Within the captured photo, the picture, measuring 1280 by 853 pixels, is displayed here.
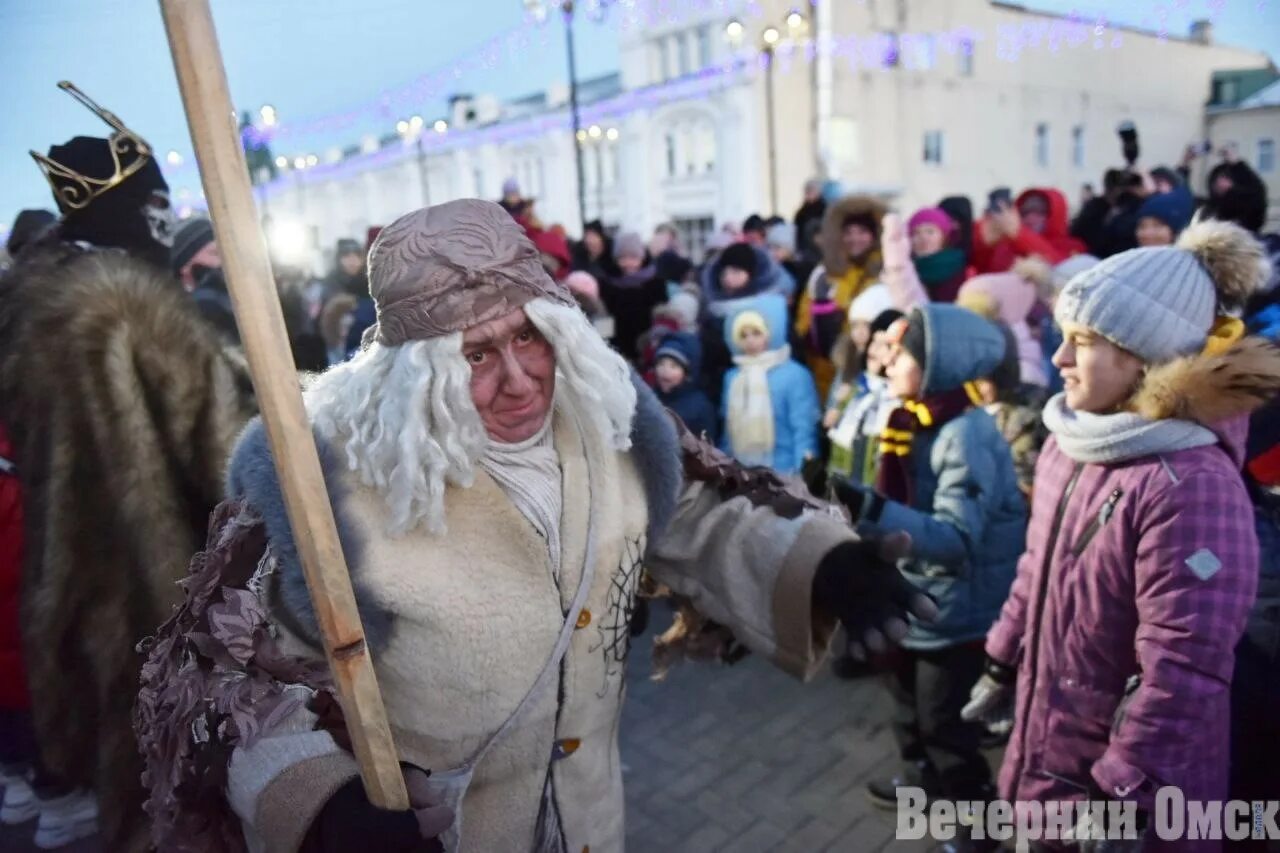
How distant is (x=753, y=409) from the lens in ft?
16.2

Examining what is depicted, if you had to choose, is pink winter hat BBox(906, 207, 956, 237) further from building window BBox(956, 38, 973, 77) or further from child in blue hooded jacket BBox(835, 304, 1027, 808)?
building window BBox(956, 38, 973, 77)

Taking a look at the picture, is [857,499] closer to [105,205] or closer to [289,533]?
[289,533]

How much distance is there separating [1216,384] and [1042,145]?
37036 millimetres

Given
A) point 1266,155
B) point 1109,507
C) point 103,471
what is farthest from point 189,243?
point 1266,155

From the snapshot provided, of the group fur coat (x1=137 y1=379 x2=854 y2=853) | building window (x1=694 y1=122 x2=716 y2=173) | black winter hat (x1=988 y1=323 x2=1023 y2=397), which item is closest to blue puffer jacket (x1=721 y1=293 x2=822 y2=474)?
black winter hat (x1=988 y1=323 x2=1023 y2=397)

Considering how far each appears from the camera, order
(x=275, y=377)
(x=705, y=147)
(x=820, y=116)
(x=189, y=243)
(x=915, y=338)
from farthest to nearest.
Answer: (x=705, y=147), (x=820, y=116), (x=189, y=243), (x=915, y=338), (x=275, y=377)

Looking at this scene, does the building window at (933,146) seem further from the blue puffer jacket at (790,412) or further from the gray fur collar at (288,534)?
the gray fur collar at (288,534)

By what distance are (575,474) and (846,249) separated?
4.60m

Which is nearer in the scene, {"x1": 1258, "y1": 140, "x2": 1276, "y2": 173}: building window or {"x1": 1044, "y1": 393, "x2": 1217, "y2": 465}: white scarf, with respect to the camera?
{"x1": 1044, "y1": 393, "x2": 1217, "y2": 465}: white scarf

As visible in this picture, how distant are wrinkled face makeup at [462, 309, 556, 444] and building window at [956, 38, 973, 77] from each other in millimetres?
33701

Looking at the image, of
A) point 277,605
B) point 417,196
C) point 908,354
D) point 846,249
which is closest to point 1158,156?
point 417,196

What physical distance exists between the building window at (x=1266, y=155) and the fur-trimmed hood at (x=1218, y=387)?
39.0 metres

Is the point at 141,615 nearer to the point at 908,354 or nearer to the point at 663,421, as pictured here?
the point at 663,421

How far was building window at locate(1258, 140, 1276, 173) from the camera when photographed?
32.8 metres
